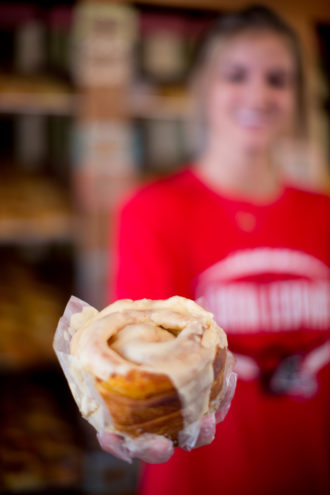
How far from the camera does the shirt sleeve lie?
1.18 meters

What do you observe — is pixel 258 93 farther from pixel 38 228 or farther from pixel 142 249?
pixel 38 228

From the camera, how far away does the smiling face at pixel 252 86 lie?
1.33 m

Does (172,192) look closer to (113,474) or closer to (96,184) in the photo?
(96,184)

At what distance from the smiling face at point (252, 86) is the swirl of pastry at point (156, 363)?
2.96 ft

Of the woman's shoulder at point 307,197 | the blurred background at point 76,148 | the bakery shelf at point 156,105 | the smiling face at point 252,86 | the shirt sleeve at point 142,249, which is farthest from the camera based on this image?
the bakery shelf at point 156,105

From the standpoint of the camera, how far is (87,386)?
0.55 meters

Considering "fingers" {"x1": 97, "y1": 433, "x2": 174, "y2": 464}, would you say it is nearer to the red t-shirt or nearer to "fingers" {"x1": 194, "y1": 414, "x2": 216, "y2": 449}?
"fingers" {"x1": 194, "y1": 414, "x2": 216, "y2": 449}

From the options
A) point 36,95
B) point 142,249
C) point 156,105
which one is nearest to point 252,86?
point 142,249

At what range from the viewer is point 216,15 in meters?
1.97

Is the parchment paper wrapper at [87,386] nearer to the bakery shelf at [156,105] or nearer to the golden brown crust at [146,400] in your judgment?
the golden brown crust at [146,400]

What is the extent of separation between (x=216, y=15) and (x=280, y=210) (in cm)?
99

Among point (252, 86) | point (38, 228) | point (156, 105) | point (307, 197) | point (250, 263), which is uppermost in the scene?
point (252, 86)

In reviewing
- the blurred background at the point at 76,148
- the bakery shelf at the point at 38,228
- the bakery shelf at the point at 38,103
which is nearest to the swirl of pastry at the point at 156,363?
the blurred background at the point at 76,148

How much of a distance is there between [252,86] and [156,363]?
1013 millimetres
